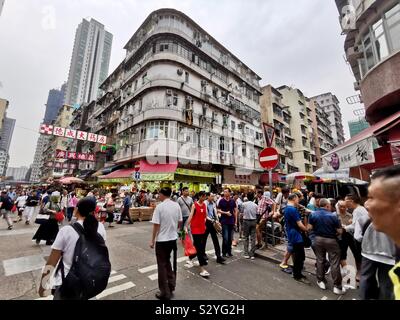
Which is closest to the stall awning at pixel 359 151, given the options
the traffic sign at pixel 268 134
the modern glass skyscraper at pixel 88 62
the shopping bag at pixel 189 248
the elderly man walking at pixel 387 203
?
the traffic sign at pixel 268 134

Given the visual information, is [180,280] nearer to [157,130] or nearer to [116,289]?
[116,289]

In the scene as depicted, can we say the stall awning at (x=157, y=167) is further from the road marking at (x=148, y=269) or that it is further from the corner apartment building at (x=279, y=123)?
the corner apartment building at (x=279, y=123)

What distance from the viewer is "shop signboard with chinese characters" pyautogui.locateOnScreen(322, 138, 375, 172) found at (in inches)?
196

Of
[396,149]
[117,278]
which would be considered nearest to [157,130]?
[117,278]

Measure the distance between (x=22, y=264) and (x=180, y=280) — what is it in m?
4.07

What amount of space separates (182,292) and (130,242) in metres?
Result: 4.16

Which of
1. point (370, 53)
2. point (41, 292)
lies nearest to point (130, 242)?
point (41, 292)

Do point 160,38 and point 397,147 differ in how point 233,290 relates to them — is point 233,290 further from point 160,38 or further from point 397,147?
point 160,38

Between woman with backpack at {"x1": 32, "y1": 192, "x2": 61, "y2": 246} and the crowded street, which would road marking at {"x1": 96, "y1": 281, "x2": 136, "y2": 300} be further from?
woman with backpack at {"x1": 32, "y1": 192, "x2": 61, "y2": 246}

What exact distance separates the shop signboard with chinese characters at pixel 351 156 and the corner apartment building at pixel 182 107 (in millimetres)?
11879

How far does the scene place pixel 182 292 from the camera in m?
3.67

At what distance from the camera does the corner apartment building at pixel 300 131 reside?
3706 cm

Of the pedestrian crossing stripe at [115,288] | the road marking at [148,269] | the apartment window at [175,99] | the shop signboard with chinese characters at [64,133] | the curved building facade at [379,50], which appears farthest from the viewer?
the apartment window at [175,99]

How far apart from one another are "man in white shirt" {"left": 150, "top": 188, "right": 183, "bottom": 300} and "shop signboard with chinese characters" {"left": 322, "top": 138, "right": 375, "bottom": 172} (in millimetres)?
5000
